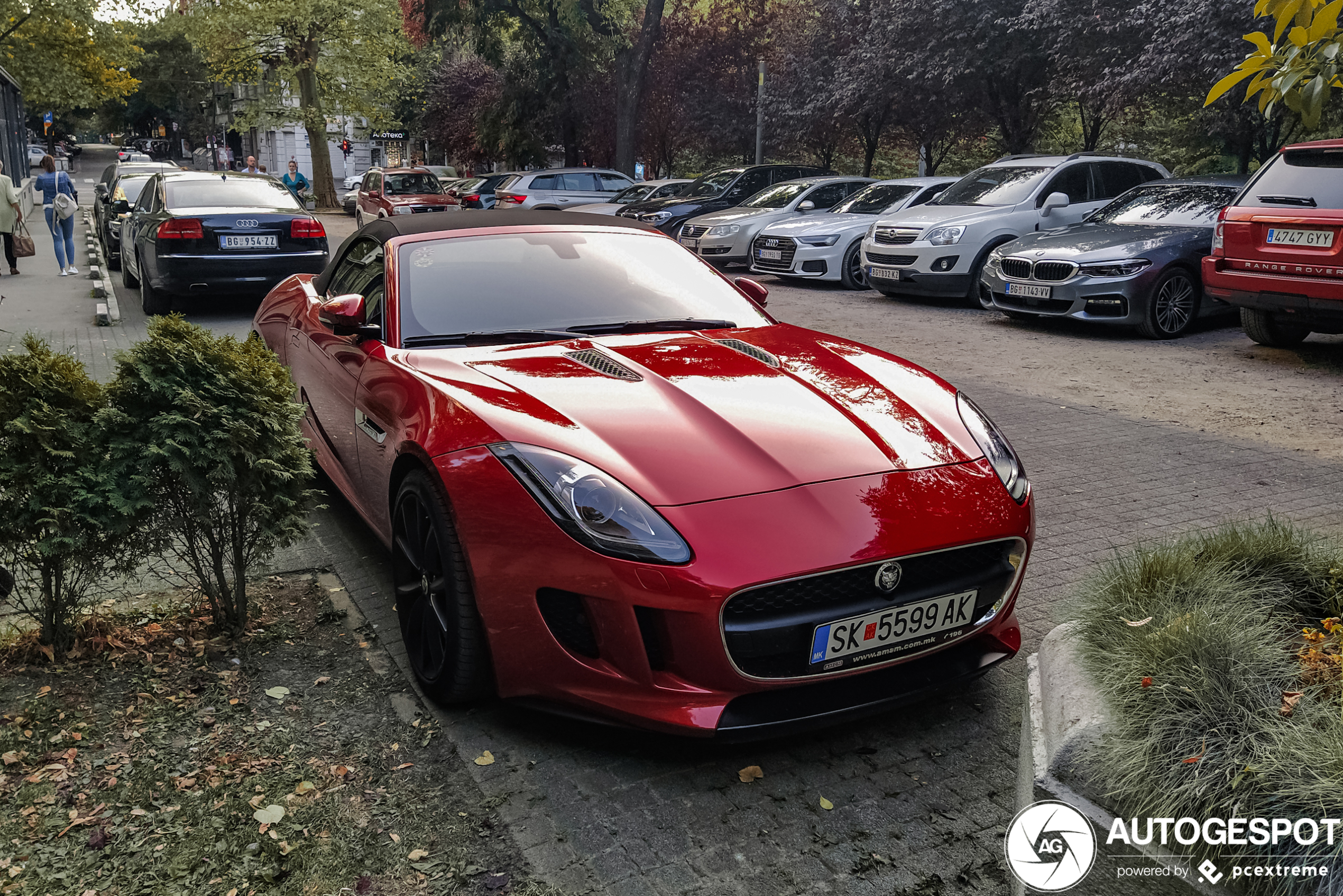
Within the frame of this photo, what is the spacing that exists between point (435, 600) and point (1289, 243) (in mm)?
8169

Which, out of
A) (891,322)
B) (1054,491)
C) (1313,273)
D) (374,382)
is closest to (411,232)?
(374,382)

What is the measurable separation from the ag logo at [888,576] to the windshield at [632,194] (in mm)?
21006

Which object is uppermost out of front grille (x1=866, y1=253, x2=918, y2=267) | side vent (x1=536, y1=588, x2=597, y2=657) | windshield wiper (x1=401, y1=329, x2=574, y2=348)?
Result: windshield wiper (x1=401, y1=329, x2=574, y2=348)

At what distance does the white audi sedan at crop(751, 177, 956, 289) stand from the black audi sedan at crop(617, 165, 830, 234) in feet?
12.0

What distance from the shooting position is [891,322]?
1271 cm

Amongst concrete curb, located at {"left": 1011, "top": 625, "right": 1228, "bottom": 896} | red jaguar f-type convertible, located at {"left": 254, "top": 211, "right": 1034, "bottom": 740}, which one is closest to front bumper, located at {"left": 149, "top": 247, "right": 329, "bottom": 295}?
red jaguar f-type convertible, located at {"left": 254, "top": 211, "right": 1034, "bottom": 740}

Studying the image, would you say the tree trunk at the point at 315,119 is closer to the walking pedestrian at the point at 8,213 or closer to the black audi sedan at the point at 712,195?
the black audi sedan at the point at 712,195

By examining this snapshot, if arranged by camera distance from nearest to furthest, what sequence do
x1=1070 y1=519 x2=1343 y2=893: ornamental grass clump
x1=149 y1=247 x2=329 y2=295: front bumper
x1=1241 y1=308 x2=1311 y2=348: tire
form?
x1=1070 y1=519 x2=1343 y2=893: ornamental grass clump, x1=1241 y1=308 x2=1311 y2=348: tire, x1=149 y1=247 x2=329 y2=295: front bumper

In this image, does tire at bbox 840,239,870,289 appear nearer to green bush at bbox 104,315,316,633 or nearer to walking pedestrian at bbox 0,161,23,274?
walking pedestrian at bbox 0,161,23,274

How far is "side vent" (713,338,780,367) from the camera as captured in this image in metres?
4.14

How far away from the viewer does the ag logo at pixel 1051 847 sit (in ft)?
7.72

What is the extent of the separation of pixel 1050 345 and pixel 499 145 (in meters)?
30.5

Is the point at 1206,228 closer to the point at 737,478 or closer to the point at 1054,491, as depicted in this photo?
the point at 1054,491

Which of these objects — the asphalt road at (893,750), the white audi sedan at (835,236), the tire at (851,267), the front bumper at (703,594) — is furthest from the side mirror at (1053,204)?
the front bumper at (703,594)
